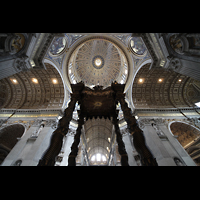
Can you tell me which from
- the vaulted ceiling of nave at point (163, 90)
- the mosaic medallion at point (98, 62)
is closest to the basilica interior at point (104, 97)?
the vaulted ceiling of nave at point (163, 90)

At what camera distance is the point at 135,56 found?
14.1m

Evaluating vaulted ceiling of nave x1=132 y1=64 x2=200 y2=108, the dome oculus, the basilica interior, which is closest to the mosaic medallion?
the dome oculus

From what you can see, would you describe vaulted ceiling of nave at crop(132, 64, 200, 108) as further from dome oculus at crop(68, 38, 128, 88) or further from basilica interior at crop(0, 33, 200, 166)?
dome oculus at crop(68, 38, 128, 88)

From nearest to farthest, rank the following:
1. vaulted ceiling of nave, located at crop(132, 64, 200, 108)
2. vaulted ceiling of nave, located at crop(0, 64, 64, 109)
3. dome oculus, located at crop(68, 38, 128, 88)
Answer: vaulted ceiling of nave, located at crop(0, 64, 64, 109), vaulted ceiling of nave, located at crop(132, 64, 200, 108), dome oculus, located at crop(68, 38, 128, 88)

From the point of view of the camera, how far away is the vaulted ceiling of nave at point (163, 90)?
46.7 feet

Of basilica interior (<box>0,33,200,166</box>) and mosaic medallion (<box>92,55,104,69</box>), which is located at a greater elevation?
mosaic medallion (<box>92,55,104,69</box>)

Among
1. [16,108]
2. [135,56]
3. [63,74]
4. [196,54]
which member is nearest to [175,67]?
[196,54]

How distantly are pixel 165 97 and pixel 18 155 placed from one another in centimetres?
2060

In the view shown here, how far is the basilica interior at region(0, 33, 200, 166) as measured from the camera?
22.2 feet

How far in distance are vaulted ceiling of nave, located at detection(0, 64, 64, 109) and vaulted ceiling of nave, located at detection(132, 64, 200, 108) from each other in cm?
1223

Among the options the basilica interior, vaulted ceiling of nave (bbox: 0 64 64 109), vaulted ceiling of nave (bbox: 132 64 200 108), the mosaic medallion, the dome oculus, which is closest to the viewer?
the basilica interior

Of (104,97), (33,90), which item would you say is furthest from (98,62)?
(104,97)

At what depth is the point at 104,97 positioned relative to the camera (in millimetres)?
7801

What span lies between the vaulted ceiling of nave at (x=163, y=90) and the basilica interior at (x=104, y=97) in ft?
0.37
